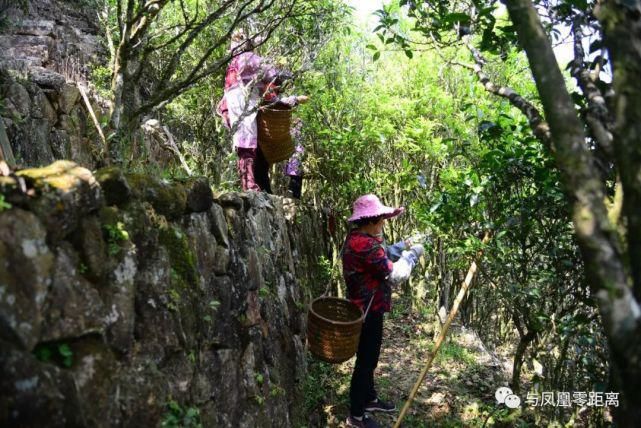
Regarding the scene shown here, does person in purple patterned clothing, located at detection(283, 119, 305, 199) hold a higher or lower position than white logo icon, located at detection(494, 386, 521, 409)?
higher

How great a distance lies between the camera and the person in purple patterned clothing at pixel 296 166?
24.8 feet

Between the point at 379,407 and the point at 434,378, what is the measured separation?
126cm

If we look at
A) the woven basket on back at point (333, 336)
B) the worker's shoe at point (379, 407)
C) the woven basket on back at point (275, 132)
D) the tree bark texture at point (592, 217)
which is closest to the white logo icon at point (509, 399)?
the worker's shoe at point (379, 407)

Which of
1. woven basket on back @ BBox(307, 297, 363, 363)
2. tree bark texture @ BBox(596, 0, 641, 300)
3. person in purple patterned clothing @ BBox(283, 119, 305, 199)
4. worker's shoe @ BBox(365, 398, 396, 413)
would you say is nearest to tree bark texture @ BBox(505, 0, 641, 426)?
tree bark texture @ BBox(596, 0, 641, 300)

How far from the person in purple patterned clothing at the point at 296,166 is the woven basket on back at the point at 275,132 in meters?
1.53

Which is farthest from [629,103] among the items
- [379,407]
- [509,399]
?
[379,407]

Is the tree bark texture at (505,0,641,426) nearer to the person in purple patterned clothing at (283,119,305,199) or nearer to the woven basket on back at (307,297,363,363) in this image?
the woven basket on back at (307,297,363,363)

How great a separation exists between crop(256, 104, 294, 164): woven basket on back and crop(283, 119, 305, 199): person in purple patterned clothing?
1529 mm

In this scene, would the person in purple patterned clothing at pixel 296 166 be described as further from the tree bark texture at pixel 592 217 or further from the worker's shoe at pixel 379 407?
the tree bark texture at pixel 592 217

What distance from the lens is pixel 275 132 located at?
18.9ft

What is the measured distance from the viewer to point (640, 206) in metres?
1.89

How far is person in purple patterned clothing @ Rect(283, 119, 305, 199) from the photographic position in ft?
24.8

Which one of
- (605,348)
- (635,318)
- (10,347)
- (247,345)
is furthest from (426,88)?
(10,347)

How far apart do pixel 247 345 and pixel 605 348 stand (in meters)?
2.56
